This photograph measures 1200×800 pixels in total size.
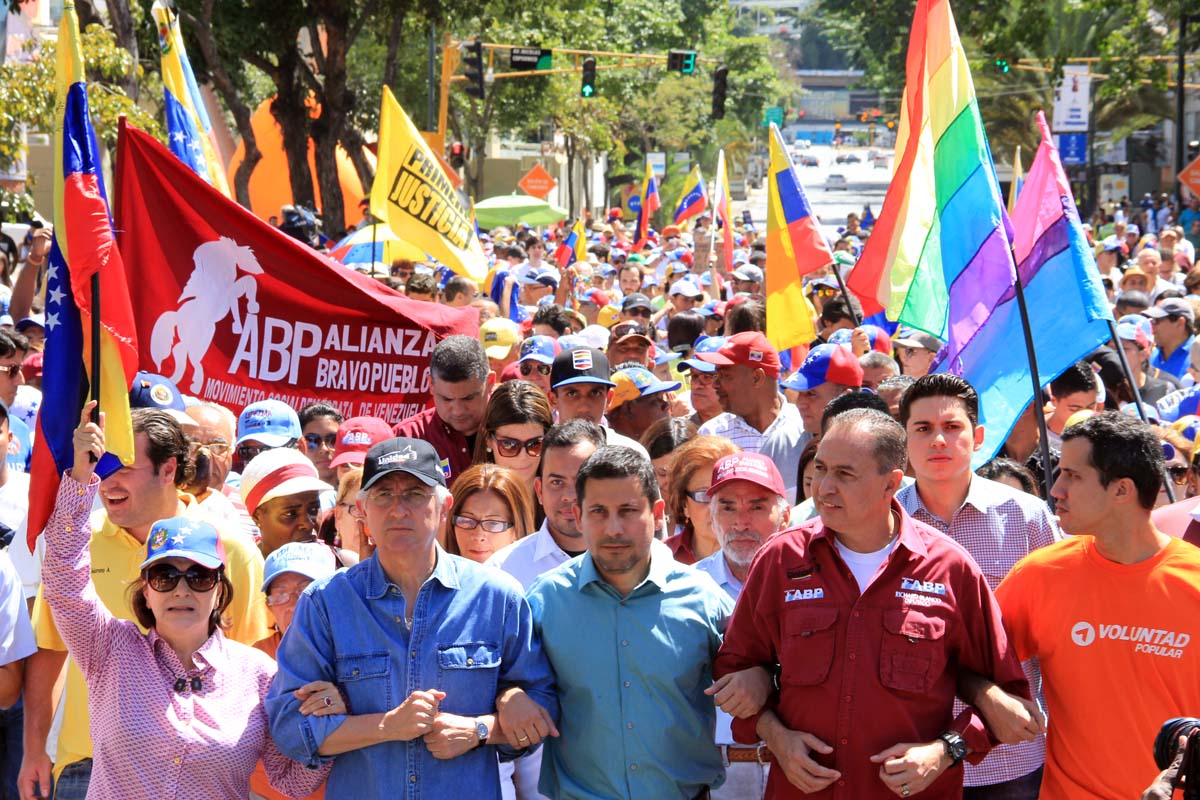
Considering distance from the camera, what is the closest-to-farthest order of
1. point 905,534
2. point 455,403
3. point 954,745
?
point 954,745 → point 905,534 → point 455,403

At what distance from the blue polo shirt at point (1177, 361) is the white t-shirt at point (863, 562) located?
26.2 feet

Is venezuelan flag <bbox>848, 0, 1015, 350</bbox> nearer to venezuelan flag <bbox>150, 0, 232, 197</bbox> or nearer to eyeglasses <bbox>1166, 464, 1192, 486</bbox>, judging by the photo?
eyeglasses <bbox>1166, 464, 1192, 486</bbox>

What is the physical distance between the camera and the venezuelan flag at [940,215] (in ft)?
22.6

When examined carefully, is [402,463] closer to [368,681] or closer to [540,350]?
[368,681]

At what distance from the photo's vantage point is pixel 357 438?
273 inches

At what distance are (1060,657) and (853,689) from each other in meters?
0.70

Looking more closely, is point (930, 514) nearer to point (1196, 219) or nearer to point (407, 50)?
point (1196, 219)

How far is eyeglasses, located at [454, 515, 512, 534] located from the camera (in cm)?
577

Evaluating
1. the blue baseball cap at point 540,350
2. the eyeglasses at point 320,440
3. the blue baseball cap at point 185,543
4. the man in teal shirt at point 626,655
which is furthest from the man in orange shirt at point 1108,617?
the blue baseball cap at point 540,350

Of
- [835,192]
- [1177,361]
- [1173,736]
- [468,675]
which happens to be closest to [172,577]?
[468,675]

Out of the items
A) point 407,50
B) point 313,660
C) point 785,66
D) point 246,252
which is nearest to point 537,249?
point 246,252

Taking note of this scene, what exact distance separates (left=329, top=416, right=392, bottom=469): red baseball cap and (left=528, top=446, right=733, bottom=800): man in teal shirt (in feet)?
7.69

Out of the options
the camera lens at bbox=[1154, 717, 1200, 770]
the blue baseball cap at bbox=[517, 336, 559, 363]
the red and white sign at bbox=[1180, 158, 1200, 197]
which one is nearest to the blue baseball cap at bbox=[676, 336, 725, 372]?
the blue baseball cap at bbox=[517, 336, 559, 363]

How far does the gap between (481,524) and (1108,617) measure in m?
2.23
